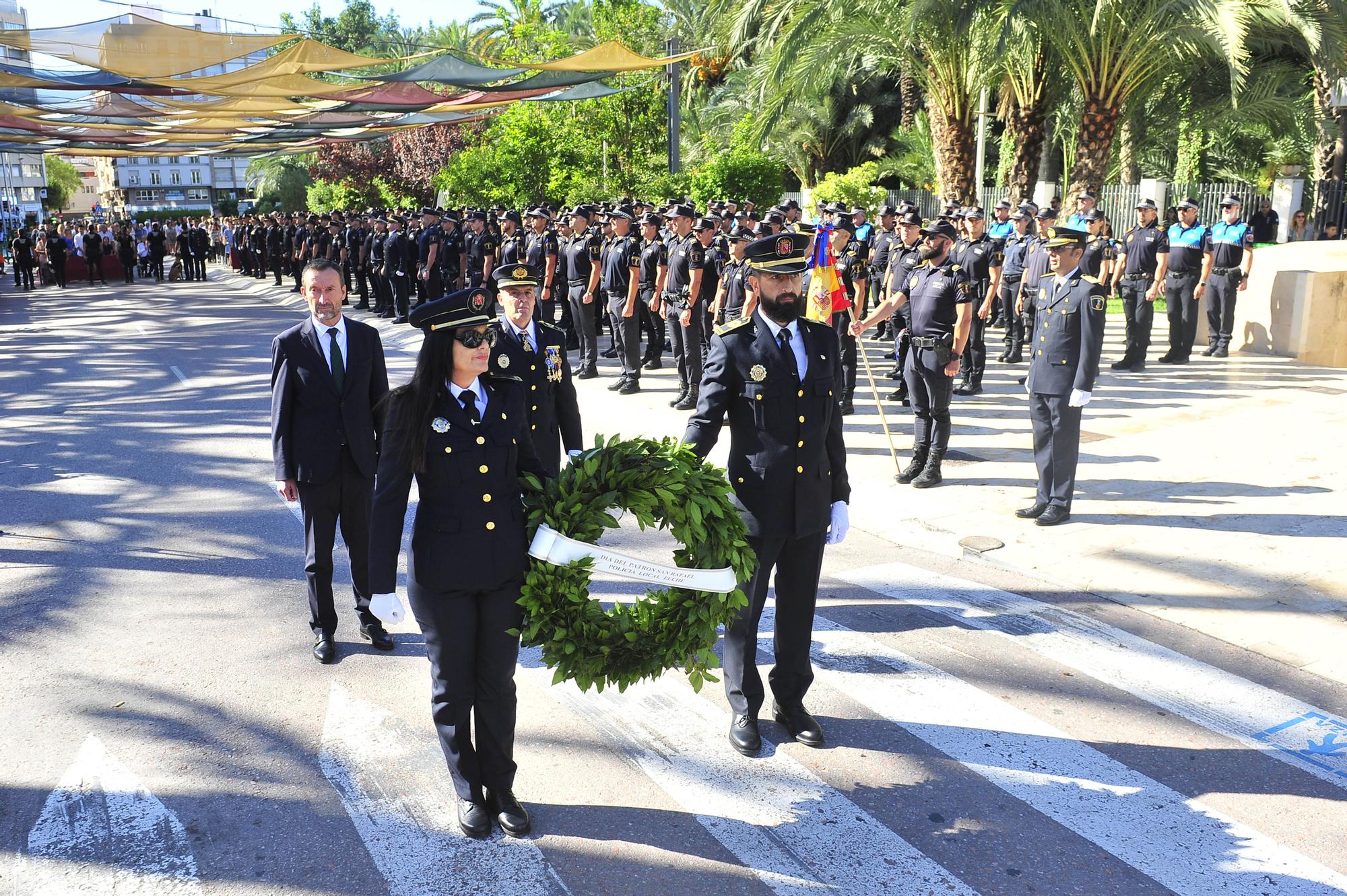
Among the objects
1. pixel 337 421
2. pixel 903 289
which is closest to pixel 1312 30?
pixel 903 289

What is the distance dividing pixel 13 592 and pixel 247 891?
4065 millimetres

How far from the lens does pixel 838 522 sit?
4.72 meters

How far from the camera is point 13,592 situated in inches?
265

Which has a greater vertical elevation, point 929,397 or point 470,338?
point 470,338

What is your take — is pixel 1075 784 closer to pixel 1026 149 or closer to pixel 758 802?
pixel 758 802

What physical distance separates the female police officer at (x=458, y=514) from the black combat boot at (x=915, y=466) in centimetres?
564

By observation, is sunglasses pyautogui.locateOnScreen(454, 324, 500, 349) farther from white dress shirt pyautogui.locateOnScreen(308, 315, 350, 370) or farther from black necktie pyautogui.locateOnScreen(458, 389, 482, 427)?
white dress shirt pyautogui.locateOnScreen(308, 315, 350, 370)

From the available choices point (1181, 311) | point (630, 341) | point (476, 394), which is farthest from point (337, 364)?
point (1181, 311)

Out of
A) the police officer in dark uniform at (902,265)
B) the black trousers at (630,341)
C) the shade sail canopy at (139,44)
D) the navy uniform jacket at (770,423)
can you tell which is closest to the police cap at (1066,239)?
the police officer in dark uniform at (902,265)

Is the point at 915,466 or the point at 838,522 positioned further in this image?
the point at 915,466

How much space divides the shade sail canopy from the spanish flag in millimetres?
9529

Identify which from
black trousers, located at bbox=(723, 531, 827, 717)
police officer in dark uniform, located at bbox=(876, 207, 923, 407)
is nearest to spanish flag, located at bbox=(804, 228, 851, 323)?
police officer in dark uniform, located at bbox=(876, 207, 923, 407)

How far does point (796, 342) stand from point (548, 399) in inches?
74.3

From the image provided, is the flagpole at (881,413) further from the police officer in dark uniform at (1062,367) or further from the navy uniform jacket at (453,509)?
the navy uniform jacket at (453,509)
